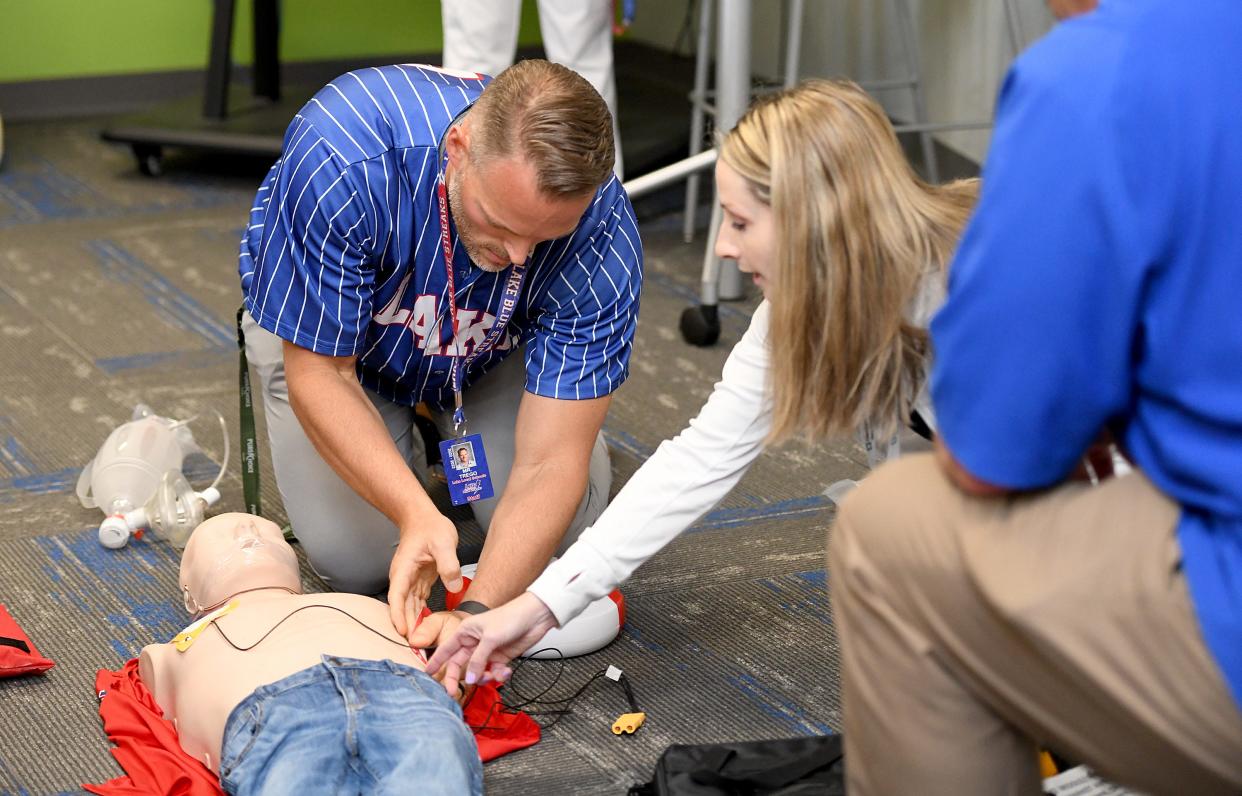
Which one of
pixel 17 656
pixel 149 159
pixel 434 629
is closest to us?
pixel 434 629

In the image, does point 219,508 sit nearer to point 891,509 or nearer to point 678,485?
point 678,485

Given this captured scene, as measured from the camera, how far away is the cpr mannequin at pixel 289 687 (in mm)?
1479

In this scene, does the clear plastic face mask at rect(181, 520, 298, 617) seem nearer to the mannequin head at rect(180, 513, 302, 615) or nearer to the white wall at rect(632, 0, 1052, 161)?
the mannequin head at rect(180, 513, 302, 615)

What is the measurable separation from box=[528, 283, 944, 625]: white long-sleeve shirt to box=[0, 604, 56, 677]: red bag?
0.73 m

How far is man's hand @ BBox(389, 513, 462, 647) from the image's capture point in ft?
5.64

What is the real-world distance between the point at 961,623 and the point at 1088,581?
0.34 feet

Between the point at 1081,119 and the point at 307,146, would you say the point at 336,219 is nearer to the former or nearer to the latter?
the point at 307,146

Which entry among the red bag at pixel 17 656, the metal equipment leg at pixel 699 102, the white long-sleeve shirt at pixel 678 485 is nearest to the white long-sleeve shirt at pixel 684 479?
A: the white long-sleeve shirt at pixel 678 485

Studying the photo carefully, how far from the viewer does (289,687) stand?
1555 mm

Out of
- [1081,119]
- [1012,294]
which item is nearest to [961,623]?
[1012,294]

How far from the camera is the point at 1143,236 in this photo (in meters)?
0.92

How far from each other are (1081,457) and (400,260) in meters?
1.06

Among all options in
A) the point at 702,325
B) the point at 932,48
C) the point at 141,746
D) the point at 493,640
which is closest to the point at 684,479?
the point at 493,640

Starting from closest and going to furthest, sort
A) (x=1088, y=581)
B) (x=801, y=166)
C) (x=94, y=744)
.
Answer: (x=1088, y=581) → (x=801, y=166) → (x=94, y=744)
